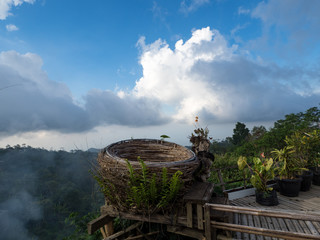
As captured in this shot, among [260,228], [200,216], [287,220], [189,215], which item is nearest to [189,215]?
[189,215]

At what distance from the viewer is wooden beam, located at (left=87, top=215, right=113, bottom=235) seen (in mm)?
3424

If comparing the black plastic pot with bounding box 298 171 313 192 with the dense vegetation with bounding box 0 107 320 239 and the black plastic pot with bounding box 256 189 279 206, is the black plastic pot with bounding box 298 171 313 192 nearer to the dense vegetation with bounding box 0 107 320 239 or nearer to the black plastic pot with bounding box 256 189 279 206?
the black plastic pot with bounding box 256 189 279 206

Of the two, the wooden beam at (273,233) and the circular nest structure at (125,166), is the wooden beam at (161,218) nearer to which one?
the circular nest structure at (125,166)

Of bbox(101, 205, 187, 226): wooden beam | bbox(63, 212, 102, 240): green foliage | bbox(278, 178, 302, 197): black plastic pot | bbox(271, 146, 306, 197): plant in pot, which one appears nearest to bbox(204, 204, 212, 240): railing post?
bbox(101, 205, 187, 226): wooden beam

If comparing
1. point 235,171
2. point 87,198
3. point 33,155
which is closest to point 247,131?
point 235,171

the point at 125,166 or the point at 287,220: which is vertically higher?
the point at 125,166

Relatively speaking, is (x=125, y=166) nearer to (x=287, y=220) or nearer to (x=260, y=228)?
(x=260, y=228)

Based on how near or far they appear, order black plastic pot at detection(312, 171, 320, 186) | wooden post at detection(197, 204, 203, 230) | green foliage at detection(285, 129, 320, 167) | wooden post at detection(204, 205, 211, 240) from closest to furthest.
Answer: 1. wooden post at detection(204, 205, 211, 240)
2. wooden post at detection(197, 204, 203, 230)
3. black plastic pot at detection(312, 171, 320, 186)
4. green foliage at detection(285, 129, 320, 167)

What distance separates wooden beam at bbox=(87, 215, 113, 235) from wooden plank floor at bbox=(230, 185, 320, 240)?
2.26 meters

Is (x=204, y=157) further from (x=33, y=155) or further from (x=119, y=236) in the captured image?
(x=33, y=155)

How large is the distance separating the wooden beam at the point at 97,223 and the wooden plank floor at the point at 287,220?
2265 mm

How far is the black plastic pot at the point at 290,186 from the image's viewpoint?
4.82 metres

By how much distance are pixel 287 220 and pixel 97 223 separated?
11.4ft

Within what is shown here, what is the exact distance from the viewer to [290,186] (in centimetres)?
484
